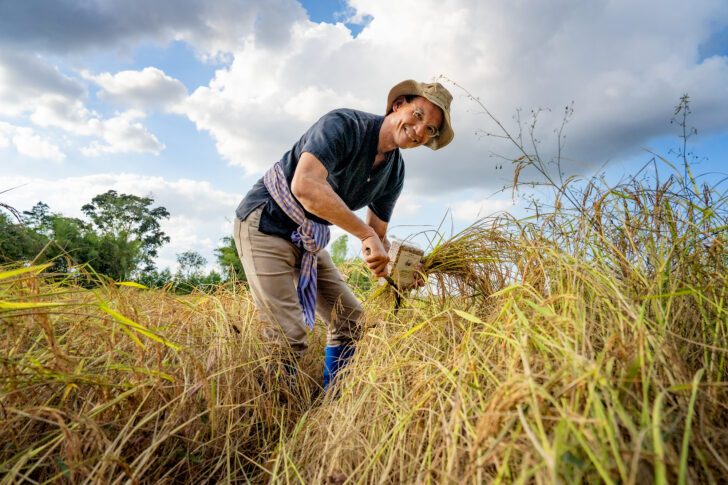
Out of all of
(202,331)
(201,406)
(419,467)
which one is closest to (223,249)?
(202,331)

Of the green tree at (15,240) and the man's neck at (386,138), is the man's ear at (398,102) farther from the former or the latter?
the green tree at (15,240)

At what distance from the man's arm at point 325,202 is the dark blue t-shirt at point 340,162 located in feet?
0.25

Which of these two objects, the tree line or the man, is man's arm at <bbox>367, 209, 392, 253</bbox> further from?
the tree line

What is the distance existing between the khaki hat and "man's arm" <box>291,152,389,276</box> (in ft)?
2.53

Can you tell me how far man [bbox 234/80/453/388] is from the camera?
2045 millimetres

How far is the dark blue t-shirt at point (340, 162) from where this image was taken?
6.68 feet

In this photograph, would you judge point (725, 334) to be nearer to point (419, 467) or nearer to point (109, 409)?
point (419, 467)

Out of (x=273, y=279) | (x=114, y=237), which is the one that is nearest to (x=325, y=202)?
(x=273, y=279)

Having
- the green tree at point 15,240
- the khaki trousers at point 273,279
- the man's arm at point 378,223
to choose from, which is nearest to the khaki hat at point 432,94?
the man's arm at point 378,223

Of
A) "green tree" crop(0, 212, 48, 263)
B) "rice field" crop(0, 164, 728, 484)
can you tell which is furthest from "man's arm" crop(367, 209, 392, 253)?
"green tree" crop(0, 212, 48, 263)

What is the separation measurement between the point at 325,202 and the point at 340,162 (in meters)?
0.39

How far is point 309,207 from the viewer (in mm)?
1947

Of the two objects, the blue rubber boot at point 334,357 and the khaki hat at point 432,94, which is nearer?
the khaki hat at point 432,94

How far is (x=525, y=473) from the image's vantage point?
0.66 metres
